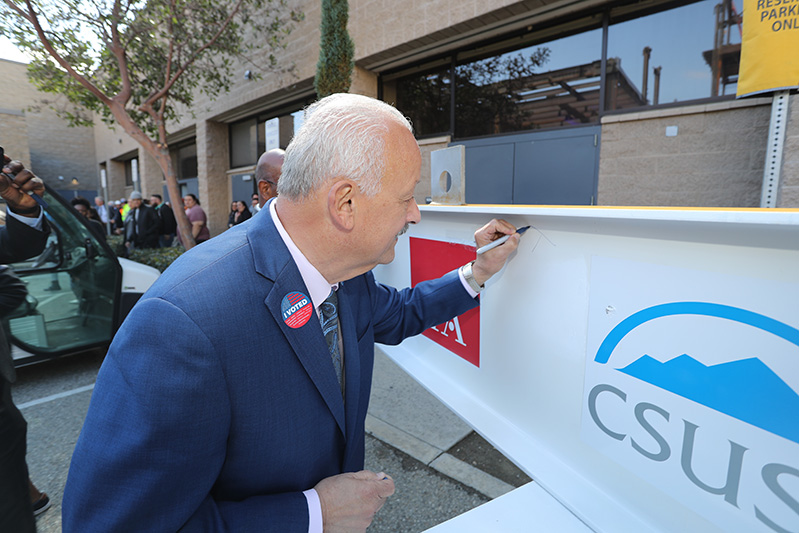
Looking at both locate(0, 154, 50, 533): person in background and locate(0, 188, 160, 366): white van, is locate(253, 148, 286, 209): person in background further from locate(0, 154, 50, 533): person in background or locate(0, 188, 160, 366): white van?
locate(0, 188, 160, 366): white van

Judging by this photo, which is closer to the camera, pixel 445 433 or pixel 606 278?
pixel 606 278

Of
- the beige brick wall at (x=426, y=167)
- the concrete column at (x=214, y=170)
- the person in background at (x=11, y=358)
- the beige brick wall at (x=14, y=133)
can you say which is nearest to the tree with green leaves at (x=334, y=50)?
the beige brick wall at (x=426, y=167)

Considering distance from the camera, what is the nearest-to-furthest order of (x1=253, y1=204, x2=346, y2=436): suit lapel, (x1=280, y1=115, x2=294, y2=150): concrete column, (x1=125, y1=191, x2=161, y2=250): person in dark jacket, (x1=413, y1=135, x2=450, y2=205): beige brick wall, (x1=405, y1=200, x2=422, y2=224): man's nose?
1. (x1=253, y1=204, x2=346, y2=436): suit lapel
2. (x1=405, y1=200, x2=422, y2=224): man's nose
3. (x1=413, y1=135, x2=450, y2=205): beige brick wall
4. (x1=125, y1=191, x2=161, y2=250): person in dark jacket
5. (x1=280, y1=115, x2=294, y2=150): concrete column

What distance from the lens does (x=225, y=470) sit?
93 cm

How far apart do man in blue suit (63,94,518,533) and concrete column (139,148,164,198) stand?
63.0 ft

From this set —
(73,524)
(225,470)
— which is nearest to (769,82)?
(225,470)

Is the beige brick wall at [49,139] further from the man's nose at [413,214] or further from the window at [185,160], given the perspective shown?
the man's nose at [413,214]

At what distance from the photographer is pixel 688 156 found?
15.5 feet

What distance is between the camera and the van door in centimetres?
351

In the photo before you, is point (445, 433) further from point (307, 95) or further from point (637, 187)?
point (307, 95)

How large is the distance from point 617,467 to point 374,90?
8330 mm

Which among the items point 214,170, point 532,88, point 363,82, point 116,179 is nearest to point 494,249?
point 532,88

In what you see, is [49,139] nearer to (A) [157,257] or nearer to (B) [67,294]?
(A) [157,257]

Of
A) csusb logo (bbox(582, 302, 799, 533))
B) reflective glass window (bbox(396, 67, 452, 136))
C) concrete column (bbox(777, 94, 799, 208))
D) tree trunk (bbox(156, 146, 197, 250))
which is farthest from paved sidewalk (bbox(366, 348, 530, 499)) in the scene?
tree trunk (bbox(156, 146, 197, 250))
